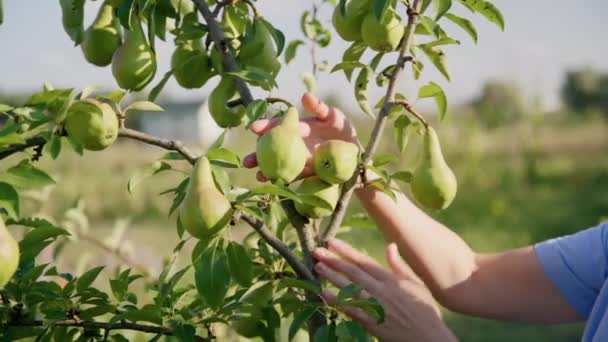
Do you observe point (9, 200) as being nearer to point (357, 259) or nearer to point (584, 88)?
point (357, 259)

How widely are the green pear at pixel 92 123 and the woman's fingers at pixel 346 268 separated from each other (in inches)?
11.0

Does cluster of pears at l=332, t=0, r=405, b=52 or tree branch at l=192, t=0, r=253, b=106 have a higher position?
cluster of pears at l=332, t=0, r=405, b=52

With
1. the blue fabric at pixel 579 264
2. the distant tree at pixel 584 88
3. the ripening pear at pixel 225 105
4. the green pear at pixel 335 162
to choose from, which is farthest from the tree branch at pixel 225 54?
the distant tree at pixel 584 88

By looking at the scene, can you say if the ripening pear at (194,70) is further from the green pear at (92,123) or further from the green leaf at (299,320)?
the green leaf at (299,320)

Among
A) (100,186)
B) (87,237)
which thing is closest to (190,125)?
(100,186)

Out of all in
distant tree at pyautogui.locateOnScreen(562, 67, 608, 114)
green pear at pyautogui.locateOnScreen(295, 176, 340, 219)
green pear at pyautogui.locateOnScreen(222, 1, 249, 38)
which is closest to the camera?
green pear at pyautogui.locateOnScreen(295, 176, 340, 219)

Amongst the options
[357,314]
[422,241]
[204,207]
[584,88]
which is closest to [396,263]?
[422,241]

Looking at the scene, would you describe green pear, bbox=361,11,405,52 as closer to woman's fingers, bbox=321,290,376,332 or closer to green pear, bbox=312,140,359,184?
green pear, bbox=312,140,359,184

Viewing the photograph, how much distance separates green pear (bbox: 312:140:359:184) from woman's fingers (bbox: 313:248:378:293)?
4.1 inches

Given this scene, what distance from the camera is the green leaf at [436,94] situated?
2.84 feet

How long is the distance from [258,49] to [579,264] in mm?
674

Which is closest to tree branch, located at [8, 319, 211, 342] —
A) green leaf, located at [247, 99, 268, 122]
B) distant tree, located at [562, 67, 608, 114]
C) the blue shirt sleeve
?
green leaf, located at [247, 99, 268, 122]

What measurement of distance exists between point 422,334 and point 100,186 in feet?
22.7

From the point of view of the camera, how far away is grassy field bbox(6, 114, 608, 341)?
13.9 ft
